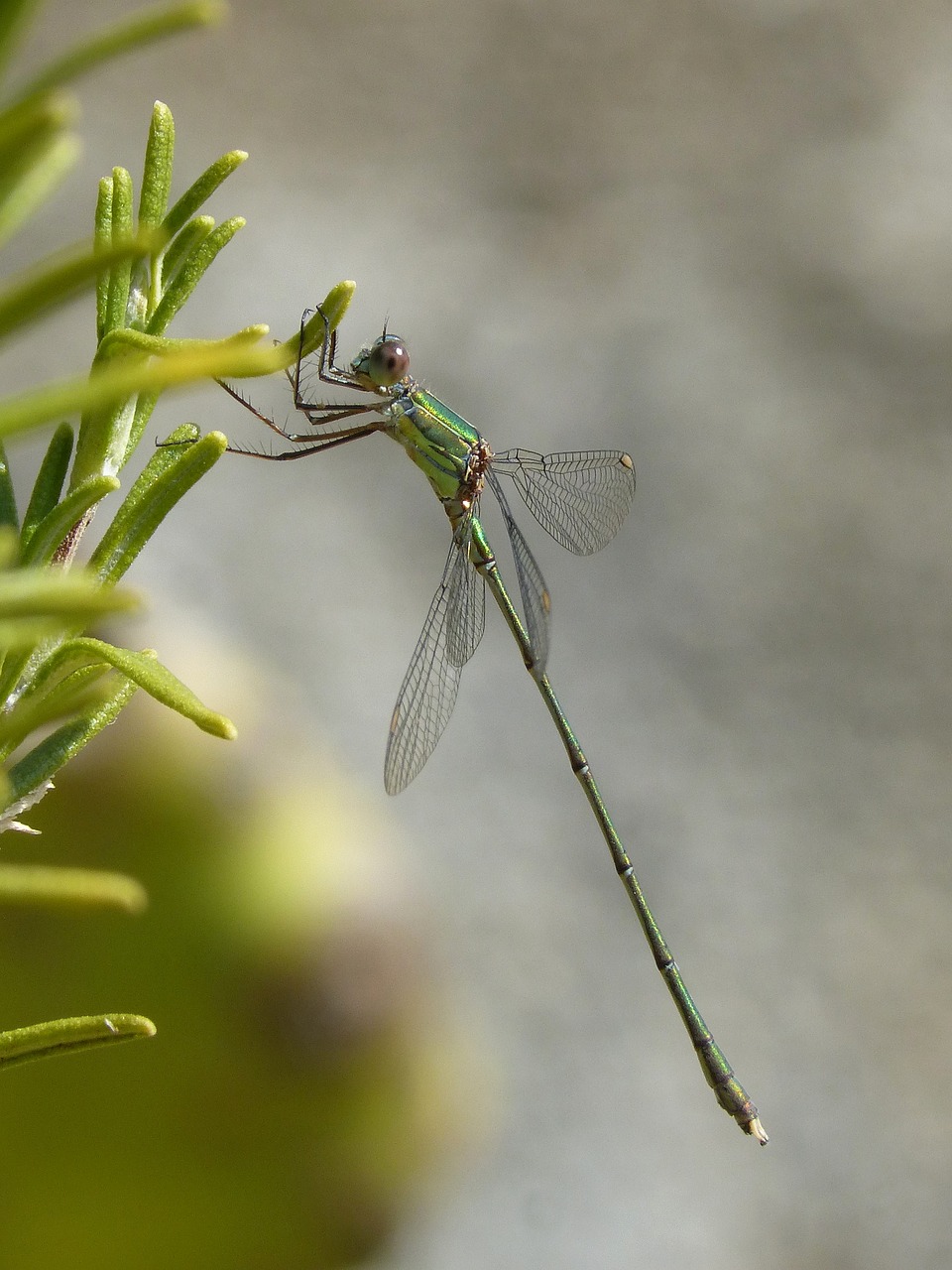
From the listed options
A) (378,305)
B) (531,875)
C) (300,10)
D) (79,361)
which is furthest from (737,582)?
(300,10)

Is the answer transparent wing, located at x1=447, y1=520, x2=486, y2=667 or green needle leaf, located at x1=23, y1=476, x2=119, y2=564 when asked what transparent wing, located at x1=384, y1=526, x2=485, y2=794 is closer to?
transparent wing, located at x1=447, y1=520, x2=486, y2=667

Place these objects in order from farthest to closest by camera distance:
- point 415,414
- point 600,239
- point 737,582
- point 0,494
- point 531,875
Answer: point 600,239 < point 737,582 < point 531,875 < point 415,414 < point 0,494

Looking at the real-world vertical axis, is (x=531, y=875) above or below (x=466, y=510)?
below

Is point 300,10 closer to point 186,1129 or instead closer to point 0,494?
point 186,1129

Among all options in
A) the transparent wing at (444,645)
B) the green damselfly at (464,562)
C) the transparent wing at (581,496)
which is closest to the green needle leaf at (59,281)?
the green damselfly at (464,562)

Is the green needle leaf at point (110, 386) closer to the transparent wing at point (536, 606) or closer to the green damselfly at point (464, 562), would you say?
the green damselfly at point (464, 562)

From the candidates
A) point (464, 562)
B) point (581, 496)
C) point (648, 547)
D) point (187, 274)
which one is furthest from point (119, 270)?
point (648, 547)

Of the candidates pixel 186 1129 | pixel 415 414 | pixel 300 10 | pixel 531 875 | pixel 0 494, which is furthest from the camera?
pixel 300 10
